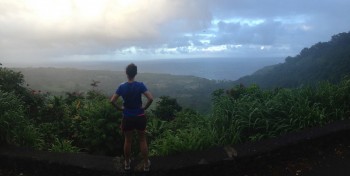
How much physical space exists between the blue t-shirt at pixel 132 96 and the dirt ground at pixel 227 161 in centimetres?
72

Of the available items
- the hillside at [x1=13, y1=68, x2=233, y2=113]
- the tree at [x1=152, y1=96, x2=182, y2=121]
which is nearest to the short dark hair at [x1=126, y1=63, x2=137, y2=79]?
the tree at [x1=152, y1=96, x2=182, y2=121]

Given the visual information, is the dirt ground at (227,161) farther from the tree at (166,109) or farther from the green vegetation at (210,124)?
the tree at (166,109)

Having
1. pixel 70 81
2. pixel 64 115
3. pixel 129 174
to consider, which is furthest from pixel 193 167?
pixel 70 81

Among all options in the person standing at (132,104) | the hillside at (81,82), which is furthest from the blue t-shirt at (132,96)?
the hillside at (81,82)

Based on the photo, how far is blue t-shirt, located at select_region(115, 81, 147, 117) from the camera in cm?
490

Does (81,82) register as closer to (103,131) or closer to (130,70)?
(103,131)

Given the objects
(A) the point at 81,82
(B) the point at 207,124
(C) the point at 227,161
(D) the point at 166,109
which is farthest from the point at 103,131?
(A) the point at 81,82

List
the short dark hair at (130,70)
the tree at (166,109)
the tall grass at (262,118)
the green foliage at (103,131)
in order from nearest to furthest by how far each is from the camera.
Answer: the short dark hair at (130,70) → the tall grass at (262,118) → the green foliage at (103,131) → the tree at (166,109)

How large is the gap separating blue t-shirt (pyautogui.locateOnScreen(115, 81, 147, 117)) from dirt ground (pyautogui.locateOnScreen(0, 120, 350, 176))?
72 cm

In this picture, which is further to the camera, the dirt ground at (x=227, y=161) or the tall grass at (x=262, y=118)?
the tall grass at (x=262, y=118)

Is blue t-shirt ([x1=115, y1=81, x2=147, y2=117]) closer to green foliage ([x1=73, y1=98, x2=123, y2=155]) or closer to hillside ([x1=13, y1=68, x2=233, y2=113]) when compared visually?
green foliage ([x1=73, y1=98, x2=123, y2=155])

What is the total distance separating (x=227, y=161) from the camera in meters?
5.03

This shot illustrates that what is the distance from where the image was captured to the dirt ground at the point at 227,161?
4.96 metres

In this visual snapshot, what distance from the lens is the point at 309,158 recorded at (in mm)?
5430
